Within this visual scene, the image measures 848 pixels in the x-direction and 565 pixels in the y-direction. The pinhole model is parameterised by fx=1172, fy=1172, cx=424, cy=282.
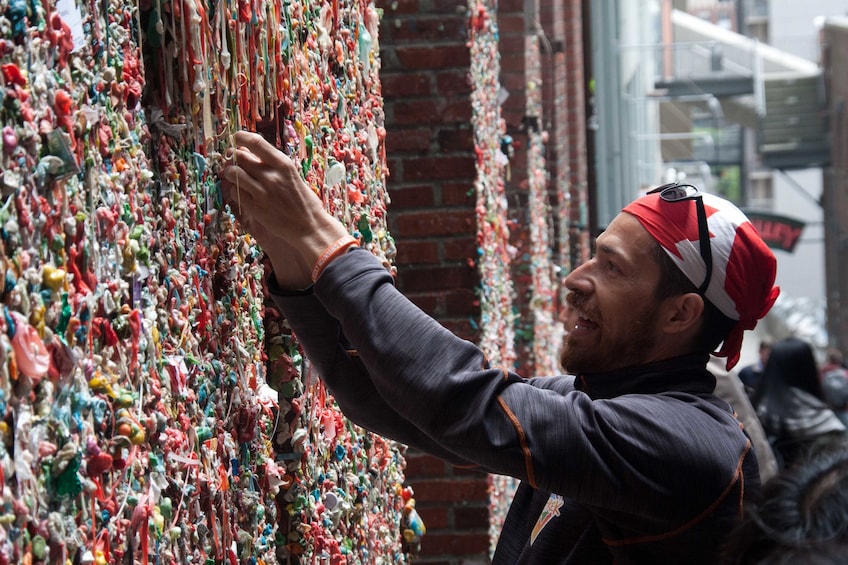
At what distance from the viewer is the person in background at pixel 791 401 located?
5.24 m

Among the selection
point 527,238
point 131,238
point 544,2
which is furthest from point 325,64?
point 544,2

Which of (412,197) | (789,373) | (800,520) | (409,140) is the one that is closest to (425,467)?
(412,197)

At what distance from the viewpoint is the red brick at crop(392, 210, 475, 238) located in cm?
382

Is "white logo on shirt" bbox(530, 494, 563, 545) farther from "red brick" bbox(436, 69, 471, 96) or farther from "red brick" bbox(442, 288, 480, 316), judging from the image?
"red brick" bbox(436, 69, 471, 96)

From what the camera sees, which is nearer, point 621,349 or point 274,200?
point 274,200

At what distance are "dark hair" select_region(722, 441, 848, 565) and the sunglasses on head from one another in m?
0.88

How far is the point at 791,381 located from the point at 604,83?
5276 millimetres

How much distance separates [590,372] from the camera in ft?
6.53

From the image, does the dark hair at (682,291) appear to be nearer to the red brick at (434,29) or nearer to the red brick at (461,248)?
the red brick at (461,248)

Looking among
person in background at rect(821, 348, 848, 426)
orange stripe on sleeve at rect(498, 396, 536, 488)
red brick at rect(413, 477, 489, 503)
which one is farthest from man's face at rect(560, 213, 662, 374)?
person in background at rect(821, 348, 848, 426)

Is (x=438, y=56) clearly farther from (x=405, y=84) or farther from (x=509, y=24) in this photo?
(x=509, y=24)

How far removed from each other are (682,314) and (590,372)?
18 cm

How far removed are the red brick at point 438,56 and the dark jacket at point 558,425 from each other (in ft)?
6.82

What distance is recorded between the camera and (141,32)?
151cm
